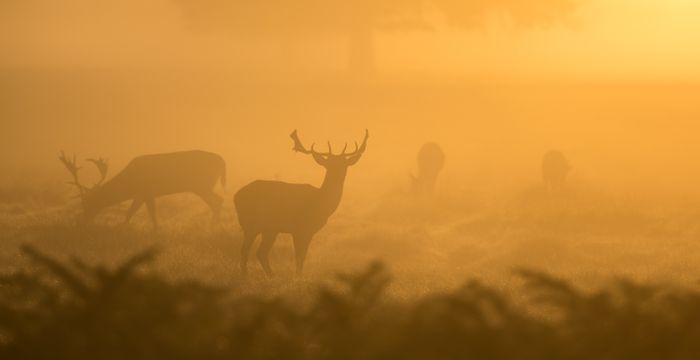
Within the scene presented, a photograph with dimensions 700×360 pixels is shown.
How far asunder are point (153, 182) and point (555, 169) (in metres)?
9.10

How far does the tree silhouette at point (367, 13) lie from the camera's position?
49.6 metres

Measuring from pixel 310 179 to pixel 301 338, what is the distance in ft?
82.7

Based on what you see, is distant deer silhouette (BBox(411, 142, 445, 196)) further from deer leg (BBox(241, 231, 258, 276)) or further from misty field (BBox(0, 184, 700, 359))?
deer leg (BBox(241, 231, 258, 276))

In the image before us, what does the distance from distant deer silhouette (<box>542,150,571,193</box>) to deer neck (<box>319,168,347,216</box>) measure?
918 cm

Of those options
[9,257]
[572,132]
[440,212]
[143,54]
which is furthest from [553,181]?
[143,54]

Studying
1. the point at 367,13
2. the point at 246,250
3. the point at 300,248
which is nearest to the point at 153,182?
the point at 246,250

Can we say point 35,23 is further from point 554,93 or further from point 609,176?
point 609,176

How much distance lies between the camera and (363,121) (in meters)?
39.5

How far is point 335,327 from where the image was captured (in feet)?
8.06

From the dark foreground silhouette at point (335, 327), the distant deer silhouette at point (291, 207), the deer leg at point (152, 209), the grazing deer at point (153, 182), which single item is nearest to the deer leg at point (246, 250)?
the distant deer silhouette at point (291, 207)

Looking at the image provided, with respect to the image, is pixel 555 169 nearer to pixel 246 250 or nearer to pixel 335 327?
pixel 246 250

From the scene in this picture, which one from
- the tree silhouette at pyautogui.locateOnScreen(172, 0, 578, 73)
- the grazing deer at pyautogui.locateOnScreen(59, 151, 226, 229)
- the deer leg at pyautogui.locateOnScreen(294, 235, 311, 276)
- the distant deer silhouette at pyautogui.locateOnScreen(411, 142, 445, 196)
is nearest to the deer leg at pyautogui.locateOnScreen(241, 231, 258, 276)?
the deer leg at pyautogui.locateOnScreen(294, 235, 311, 276)

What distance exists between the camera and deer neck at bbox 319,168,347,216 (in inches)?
512

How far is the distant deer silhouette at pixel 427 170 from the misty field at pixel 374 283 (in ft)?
1.60
